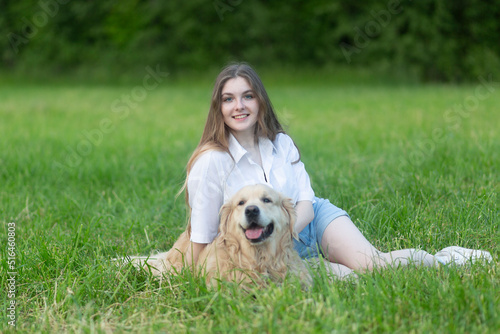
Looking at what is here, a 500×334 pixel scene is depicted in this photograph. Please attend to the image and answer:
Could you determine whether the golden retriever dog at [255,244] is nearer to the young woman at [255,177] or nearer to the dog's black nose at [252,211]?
the dog's black nose at [252,211]

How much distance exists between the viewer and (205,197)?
9.29ft

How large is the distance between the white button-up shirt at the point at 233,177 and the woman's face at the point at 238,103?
11 centimetres

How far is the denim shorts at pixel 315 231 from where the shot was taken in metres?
3.11

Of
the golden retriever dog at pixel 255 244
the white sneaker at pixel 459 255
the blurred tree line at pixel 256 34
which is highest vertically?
the blurred tree line at pixel 256 34

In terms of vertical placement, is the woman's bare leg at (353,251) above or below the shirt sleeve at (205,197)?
below

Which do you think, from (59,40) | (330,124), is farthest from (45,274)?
(59,40)

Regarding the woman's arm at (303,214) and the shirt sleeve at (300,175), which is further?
the shirt sleeve at (300,175)

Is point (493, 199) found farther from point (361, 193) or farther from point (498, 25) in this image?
point (498, 25)

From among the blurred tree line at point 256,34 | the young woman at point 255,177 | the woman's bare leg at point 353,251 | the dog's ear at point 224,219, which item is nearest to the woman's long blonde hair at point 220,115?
the young woman at point 255,177

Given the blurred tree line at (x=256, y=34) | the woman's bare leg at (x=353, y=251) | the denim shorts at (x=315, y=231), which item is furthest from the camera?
the blurred tree line at (x=256, y=34)

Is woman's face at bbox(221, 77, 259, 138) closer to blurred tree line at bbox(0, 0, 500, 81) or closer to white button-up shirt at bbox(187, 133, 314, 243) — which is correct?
white button-up shirt at bbox(187, 133, 314, 243)

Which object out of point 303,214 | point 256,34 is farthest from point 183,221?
point 256,34

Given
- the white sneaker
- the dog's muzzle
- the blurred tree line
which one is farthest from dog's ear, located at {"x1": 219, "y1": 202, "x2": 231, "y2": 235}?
the blurred tree line

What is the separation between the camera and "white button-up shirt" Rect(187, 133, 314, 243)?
9.29 ft
